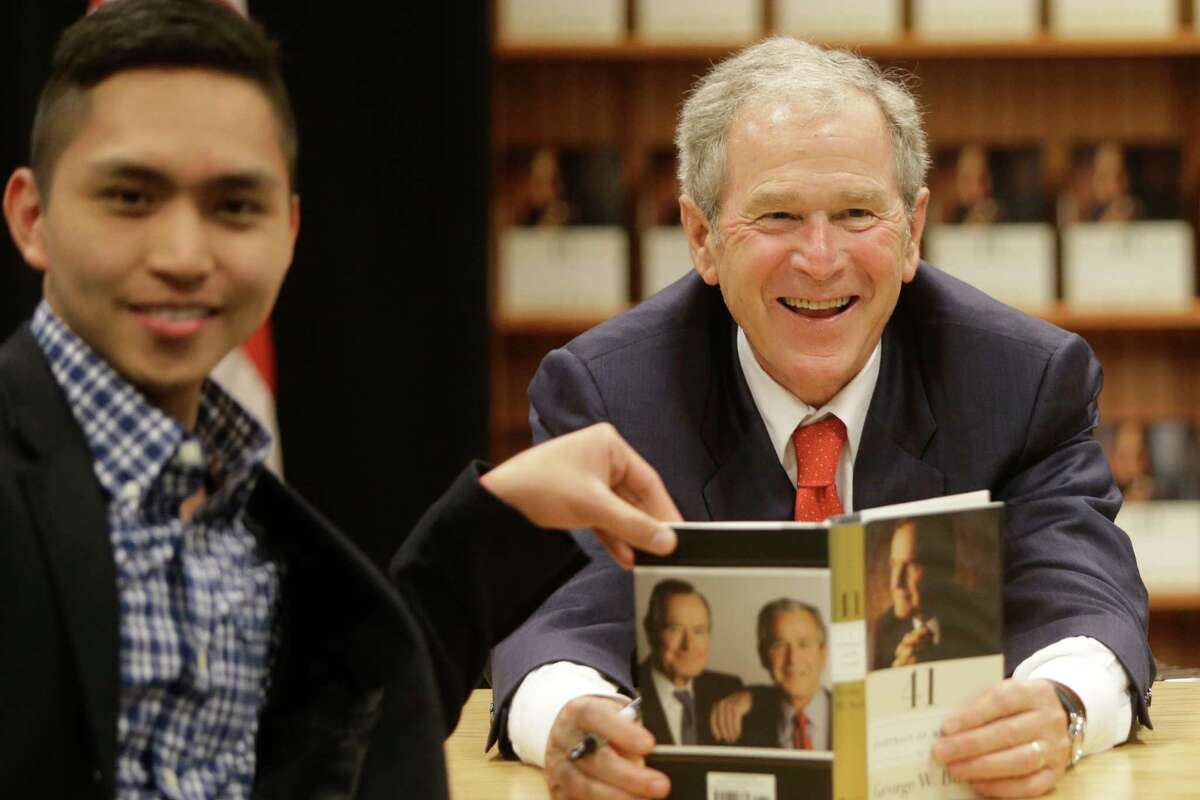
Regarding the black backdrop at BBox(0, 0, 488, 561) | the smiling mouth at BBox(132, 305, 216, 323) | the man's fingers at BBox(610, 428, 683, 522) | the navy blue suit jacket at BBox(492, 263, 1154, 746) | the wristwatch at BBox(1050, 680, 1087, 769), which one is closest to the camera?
the smiling mouth at BBox(132, 305, 216, 323)

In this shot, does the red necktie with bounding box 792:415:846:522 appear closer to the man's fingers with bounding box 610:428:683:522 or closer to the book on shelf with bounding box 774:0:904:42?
the man's fingers with bounding box 610:428:683:522

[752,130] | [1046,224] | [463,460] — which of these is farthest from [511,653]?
[1046,224]

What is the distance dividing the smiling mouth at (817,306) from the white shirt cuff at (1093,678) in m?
0.51

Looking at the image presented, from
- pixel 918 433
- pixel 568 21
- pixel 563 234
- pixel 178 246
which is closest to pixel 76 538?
pixel 178 246

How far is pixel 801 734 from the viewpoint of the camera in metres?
1.34

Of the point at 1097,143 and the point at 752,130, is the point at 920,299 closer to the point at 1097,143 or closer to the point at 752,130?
the point at 752,130

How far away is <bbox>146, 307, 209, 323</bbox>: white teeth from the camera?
1.06m

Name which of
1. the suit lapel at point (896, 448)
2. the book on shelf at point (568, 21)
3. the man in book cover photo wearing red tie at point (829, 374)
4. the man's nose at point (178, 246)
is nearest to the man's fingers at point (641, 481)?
the man in book cover photo wearing red tie at point (829, 374)

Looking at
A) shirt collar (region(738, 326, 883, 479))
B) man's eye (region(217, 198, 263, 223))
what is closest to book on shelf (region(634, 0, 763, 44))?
shirt collar (region(738, 326, 883, 479))

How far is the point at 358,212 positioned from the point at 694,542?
2.58m

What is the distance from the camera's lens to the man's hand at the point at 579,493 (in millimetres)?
1322

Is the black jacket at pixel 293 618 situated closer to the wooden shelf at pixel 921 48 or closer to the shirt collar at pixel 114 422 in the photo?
the shirt collar at pixel 114 422

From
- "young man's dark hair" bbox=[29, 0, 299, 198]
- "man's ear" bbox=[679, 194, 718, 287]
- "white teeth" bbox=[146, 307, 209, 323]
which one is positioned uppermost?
"young man's dark hair" bbox=[29, 0, 299, 198]

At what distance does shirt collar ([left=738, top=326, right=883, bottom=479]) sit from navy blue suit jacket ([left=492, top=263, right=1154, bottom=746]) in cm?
2
